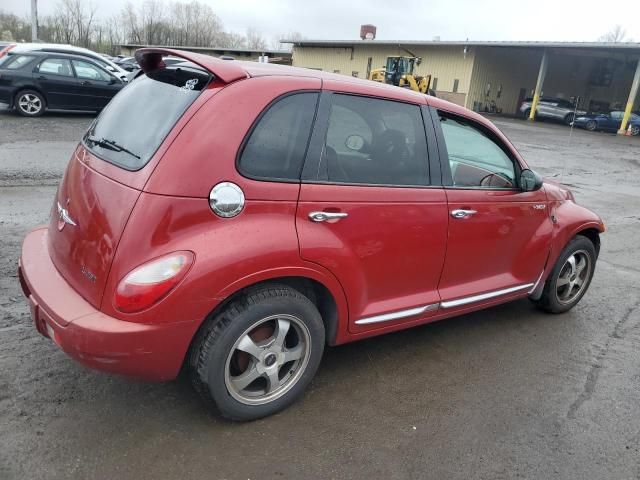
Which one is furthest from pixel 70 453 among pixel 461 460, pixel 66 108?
pixel 66 108

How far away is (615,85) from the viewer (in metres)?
40.2

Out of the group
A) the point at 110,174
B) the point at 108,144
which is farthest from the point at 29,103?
the point at 110,174

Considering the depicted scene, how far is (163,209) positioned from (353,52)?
4590 cm

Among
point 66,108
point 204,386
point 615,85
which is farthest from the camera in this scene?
point 615,85

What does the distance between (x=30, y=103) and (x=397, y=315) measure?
1264 centimetres

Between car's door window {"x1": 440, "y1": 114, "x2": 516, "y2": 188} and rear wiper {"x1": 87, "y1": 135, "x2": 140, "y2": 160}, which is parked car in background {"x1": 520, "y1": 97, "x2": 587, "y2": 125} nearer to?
car's door window {"x1": 440, "y1": 114, "x2": 516, "y2": 188}

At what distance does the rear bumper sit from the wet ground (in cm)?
44

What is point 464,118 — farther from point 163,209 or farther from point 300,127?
point 163,209

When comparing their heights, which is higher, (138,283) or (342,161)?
(342,161)

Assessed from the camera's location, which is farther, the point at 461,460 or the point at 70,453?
the point at 461,460

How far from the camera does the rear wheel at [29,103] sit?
41.3 feet

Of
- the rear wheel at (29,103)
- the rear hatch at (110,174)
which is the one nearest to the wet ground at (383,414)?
the rear hatch at (110,174)

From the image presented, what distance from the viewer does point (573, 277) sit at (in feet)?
15.1

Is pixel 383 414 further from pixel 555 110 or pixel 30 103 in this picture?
pixel 555 110
